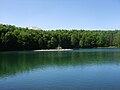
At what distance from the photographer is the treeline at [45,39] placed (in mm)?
110706

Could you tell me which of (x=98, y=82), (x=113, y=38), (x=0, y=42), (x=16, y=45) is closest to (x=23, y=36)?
(x=16, y=45)

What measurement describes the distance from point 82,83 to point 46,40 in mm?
99853

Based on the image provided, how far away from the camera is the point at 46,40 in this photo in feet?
419

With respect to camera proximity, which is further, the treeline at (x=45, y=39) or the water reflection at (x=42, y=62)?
the treeline at (x=45, y=39)

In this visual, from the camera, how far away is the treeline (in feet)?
363

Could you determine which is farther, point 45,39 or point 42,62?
point 45,39

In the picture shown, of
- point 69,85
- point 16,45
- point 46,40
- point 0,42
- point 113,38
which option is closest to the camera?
point 69,85

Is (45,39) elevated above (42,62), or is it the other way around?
(45,39)

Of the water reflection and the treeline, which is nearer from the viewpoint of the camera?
the water reflection

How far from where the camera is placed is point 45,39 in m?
128

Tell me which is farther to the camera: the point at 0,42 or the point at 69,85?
the point at 0,42

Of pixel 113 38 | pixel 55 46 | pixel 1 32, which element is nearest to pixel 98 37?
pixel 113 38

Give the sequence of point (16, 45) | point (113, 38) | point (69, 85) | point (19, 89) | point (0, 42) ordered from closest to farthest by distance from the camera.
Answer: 1. point (19, 89)
2. point (69, 85)
3. point (0, 42)
4. point (16, 45)
5. point (113, 38)

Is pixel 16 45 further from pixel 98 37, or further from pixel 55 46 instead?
pixel 98 37
